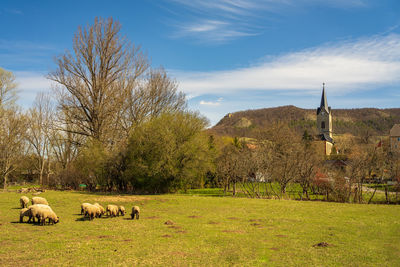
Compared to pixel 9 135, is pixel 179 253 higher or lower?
lower

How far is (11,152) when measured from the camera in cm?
3953

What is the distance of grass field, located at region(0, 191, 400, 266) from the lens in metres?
8.95

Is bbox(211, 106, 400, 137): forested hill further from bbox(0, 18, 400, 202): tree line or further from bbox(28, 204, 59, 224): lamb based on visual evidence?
bbox(28, 204, 59, 224): lamb

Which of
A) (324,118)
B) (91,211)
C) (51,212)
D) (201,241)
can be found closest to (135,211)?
(91,211)

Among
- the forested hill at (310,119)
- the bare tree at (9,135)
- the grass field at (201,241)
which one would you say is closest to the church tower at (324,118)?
the forested hill at (310,119)

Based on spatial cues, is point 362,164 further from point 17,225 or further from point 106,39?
point 106,39

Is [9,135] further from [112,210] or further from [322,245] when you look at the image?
[322,245]

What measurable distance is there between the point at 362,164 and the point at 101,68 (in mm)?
29223

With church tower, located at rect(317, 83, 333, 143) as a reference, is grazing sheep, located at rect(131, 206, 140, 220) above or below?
below

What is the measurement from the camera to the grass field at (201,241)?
8.95 m

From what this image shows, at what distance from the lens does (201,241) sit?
36.7ft

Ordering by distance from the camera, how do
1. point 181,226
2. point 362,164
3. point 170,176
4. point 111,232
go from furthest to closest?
point 170,176
point 362,164
point 181,226
point 111,232

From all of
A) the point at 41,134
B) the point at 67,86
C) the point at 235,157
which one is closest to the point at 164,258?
the point at 235,157

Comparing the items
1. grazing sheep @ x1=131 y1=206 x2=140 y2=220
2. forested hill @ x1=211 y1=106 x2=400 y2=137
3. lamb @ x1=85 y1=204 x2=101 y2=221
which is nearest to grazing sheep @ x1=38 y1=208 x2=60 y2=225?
lamb @ x1=85 y1=204 x2=101 y2=221
